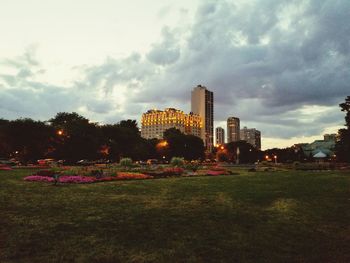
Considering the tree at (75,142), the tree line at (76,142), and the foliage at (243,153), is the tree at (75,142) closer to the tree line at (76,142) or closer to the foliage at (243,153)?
the tree line at (76,142)

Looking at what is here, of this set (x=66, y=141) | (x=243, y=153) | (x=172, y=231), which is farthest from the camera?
(x=243, y=153)

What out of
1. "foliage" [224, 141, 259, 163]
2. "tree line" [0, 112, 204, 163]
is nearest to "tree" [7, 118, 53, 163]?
"tree line" [0, 112, 204, 163]

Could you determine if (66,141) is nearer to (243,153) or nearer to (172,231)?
(172,231)

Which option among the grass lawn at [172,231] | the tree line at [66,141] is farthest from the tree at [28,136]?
the grass lawn at [172,231]

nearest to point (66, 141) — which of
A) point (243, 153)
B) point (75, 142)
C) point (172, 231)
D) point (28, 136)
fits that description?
point (75, 142)

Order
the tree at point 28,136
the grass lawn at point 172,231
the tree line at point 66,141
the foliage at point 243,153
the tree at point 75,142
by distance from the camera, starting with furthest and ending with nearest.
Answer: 1. the foliage at point 243,153
2. the tree at point 75,142
3. the tree line at point 66,141
4. the tree at point 28,136
5. the grass lawn at point 172,231

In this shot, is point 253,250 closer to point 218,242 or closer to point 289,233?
point 218,242

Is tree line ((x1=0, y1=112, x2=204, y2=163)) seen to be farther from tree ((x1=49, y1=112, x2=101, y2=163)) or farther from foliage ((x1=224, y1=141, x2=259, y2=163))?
foliage ((x1=224, y1=141, x2=259, y2=163))

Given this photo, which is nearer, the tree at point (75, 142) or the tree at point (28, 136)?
the tree at point (28, 136)

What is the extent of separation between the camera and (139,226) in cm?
1004

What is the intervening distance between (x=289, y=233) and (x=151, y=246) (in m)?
4.34

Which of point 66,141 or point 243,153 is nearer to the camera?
point 66,141

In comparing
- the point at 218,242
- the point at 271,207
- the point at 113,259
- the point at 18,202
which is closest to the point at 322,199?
the point at 271,207

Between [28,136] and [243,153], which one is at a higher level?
[28,136]
